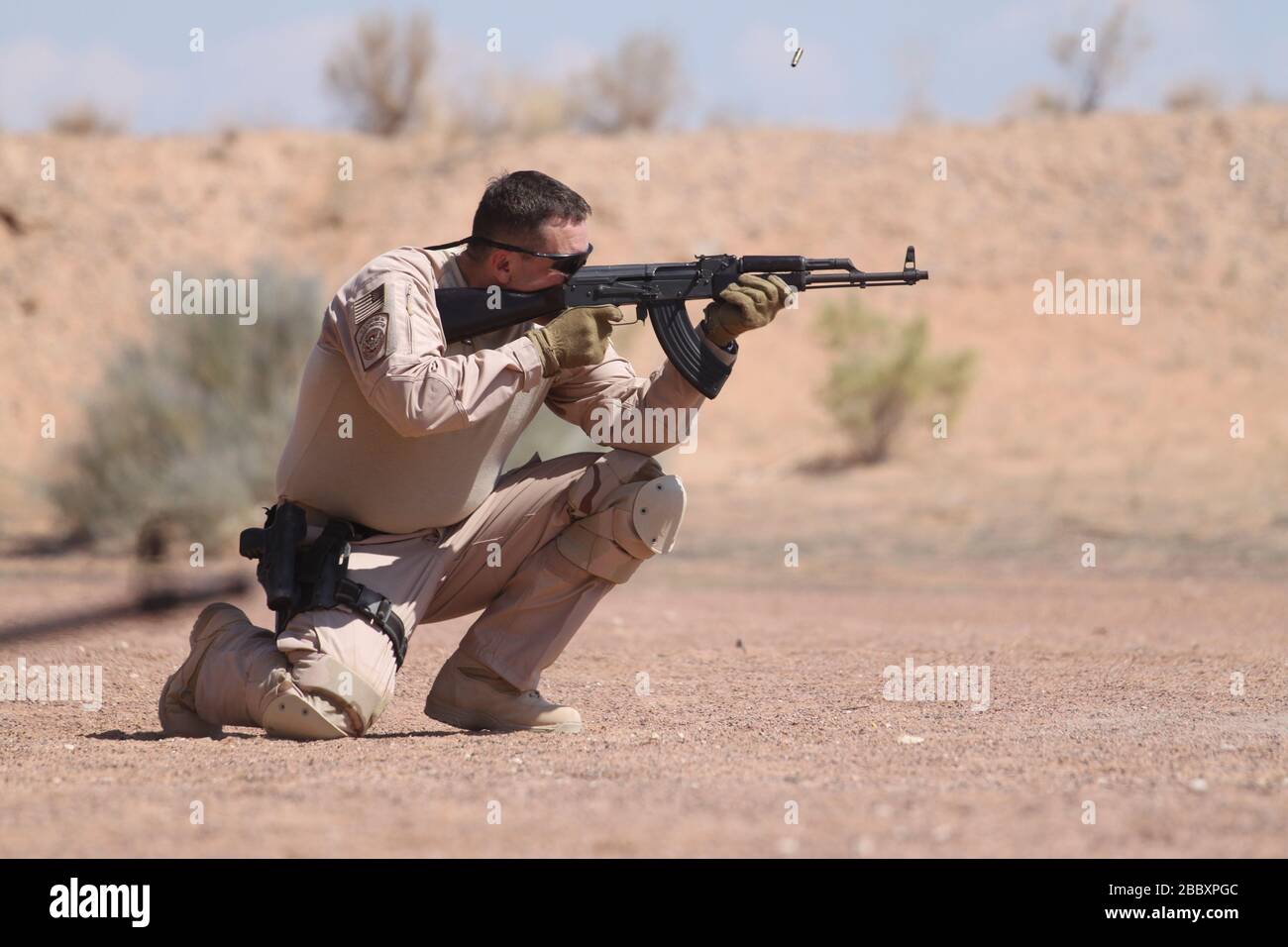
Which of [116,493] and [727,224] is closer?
[116,493]

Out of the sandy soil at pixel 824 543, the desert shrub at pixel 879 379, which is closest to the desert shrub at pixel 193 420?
the sandy soil at pixel 824 543

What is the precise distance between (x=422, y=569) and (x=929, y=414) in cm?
1694

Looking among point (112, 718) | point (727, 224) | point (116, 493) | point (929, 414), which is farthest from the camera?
point (727, 224)

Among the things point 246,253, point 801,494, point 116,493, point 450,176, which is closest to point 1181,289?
point 801,494

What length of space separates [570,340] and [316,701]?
1282 millimetres

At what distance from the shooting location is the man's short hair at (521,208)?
15.1ft

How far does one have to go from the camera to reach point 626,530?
458cm
